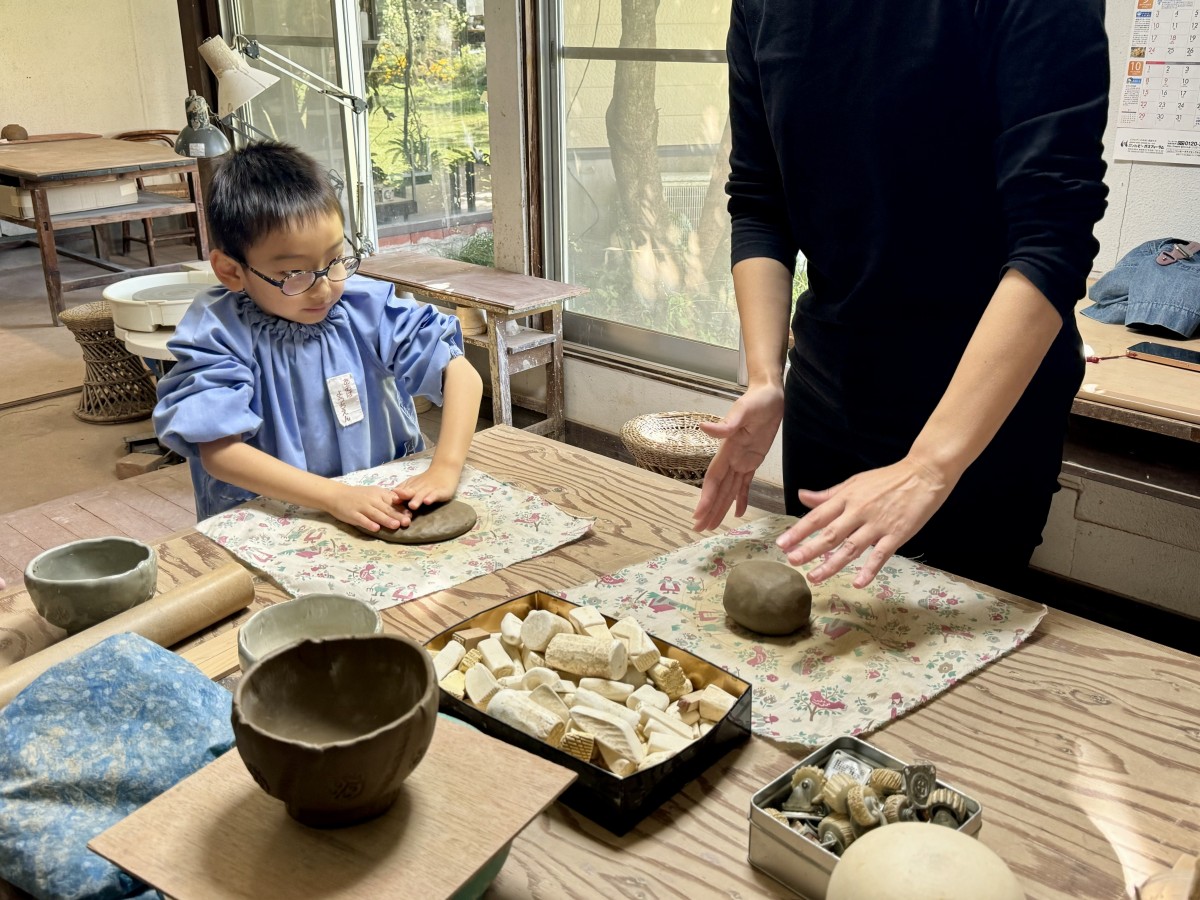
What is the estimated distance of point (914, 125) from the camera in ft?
4.04

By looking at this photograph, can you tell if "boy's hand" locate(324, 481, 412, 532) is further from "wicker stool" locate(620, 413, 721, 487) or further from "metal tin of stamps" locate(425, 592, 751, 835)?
"wicker stool" locate(620, 413, 721, 487)

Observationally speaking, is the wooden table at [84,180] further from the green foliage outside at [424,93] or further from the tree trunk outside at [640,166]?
the tree trunk outside at [640,166]

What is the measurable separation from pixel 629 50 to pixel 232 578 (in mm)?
2948

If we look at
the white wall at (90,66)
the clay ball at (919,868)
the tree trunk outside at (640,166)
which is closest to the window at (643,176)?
the tree trunk outside at (640,166)

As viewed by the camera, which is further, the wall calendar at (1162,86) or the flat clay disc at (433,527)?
the wall calendar at (1162,86)

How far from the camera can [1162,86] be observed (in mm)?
2576

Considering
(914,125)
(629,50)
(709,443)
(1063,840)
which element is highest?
(629,50)

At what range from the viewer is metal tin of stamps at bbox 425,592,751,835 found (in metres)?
0.86

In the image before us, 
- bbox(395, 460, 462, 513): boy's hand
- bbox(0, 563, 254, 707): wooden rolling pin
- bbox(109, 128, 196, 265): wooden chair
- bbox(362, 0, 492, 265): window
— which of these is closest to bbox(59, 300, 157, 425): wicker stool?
bbox(362, 0, 492, 265): window

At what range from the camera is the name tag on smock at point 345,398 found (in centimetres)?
182

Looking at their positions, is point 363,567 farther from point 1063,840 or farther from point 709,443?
point 709,443

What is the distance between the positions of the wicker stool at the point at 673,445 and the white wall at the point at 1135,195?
1250mm

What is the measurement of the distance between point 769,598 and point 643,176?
9.44ft

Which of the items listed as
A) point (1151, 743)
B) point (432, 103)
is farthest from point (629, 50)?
point (1151, 743)
